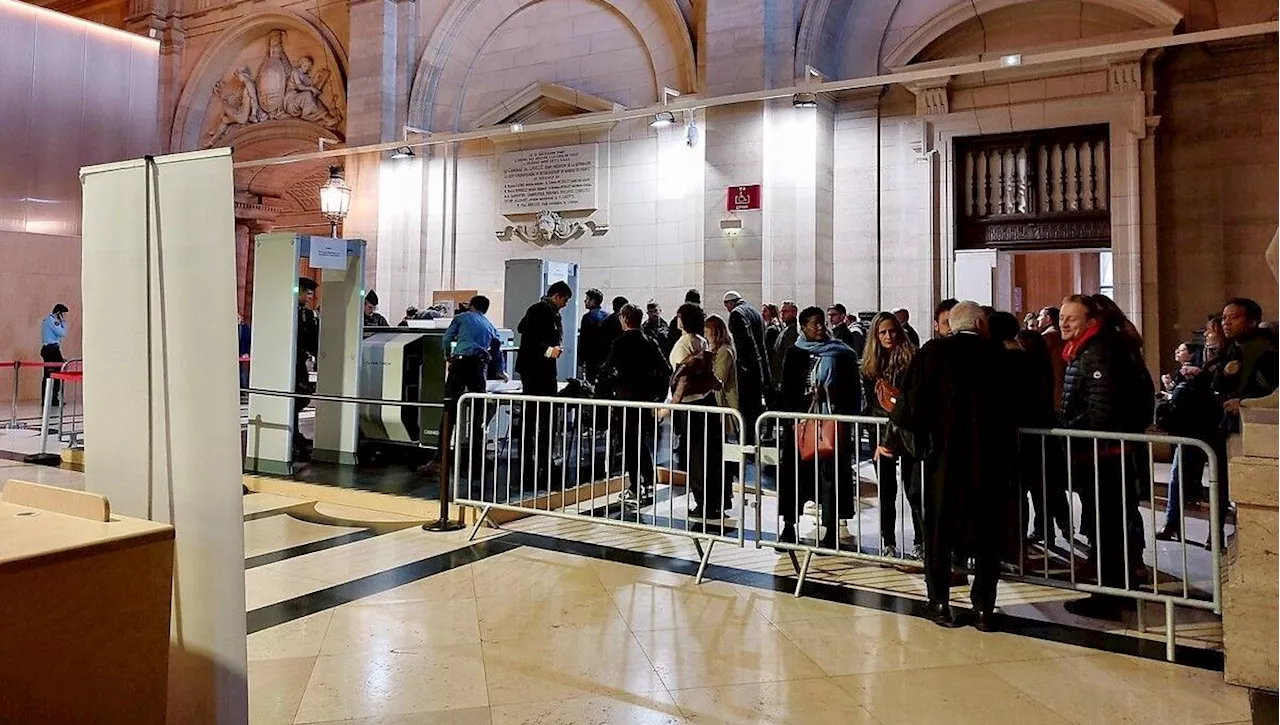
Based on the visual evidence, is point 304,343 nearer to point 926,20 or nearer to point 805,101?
point 805,101

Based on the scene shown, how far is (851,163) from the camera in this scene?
10.6 m

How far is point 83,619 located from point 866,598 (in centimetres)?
373

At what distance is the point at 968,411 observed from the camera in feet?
12.6

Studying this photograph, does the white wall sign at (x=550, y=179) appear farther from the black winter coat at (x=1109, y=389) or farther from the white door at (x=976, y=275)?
the black winter coat at (x=1109, y=389)

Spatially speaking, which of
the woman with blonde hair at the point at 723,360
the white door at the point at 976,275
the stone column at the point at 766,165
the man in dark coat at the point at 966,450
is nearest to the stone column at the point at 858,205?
the stone column at the point at 766,165

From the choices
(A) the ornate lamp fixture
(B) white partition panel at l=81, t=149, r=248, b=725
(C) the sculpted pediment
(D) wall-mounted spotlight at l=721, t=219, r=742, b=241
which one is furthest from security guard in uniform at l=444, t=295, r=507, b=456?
(A) the ornate lamp fixture

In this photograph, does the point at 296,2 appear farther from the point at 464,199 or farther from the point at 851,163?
the point at 851,163

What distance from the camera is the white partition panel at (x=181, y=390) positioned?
1930 millimetres

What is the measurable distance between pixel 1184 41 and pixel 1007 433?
591 cm

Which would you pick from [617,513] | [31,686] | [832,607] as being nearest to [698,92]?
[617,513]

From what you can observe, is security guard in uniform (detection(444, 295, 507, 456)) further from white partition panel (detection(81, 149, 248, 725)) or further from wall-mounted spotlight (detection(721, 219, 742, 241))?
white partition panel (detection(81, 149, 248, 725))

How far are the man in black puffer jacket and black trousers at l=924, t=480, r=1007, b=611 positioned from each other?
658 millimetres

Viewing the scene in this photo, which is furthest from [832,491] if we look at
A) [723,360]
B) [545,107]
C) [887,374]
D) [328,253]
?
[545,107]

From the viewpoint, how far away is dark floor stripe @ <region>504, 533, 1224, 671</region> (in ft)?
11.9
